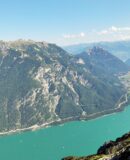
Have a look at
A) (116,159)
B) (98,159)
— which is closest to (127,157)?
(116,159)

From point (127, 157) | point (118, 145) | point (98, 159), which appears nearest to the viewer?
point (127, 157)

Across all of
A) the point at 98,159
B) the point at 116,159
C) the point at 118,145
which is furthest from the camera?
the point at 118,145

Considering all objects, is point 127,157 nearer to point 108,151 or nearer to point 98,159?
point 98,159

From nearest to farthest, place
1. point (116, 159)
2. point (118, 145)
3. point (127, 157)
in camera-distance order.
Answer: point (127, 157)
point (116, 159)
point (118, 145)

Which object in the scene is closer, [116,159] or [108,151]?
[116,159]

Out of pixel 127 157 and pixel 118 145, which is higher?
pixel 127 157

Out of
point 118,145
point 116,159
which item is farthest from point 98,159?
point 118,145

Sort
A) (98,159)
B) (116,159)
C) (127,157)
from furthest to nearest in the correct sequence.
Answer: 1. (98,159)
2. (116,159)
3. (127,157)

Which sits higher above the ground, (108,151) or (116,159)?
(116,159)

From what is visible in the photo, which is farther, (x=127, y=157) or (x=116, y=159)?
(x=116, y=159)
